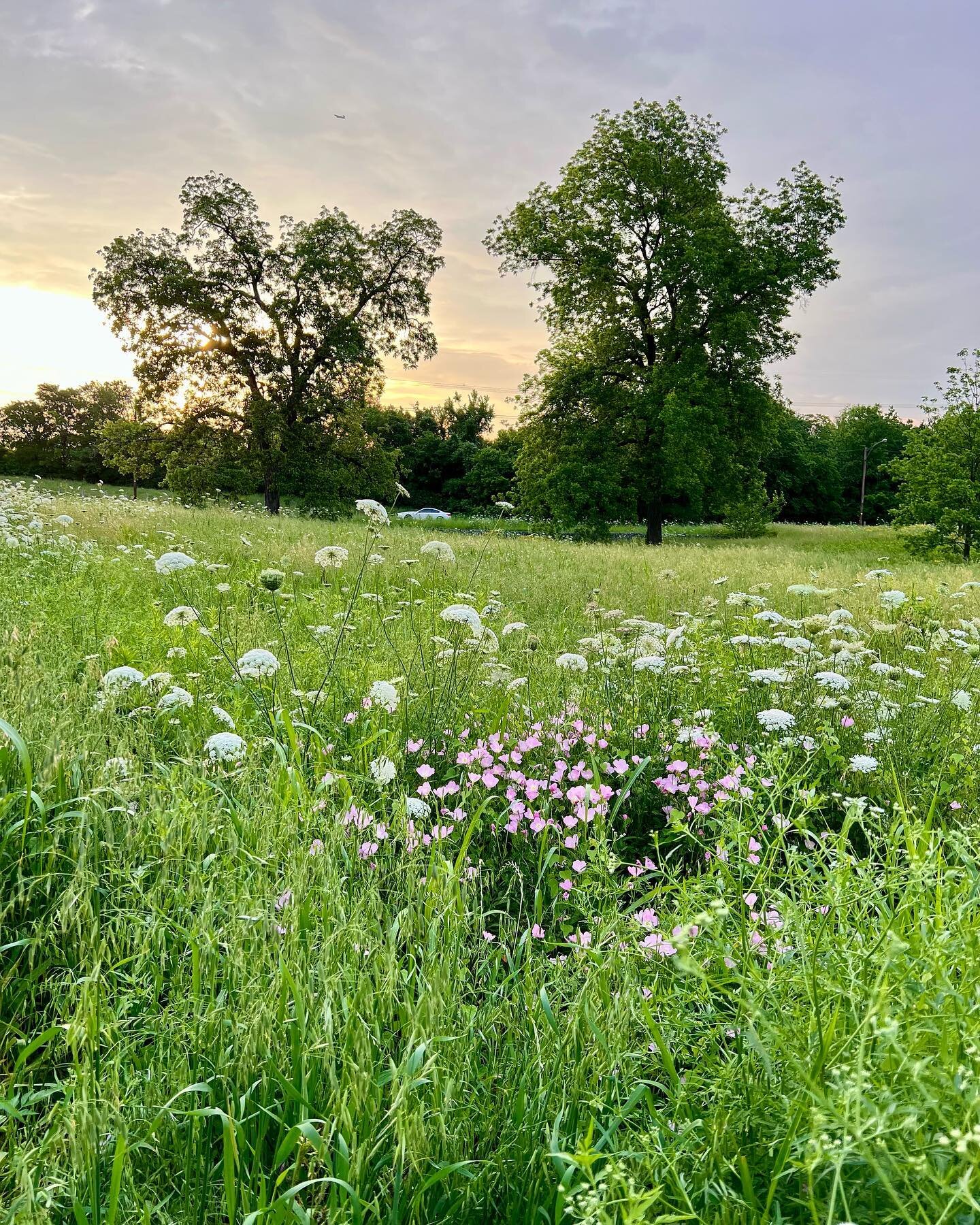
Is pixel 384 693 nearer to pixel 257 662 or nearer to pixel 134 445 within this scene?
pixel 257 662

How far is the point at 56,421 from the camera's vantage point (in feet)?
263

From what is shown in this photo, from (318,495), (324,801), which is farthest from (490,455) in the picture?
(324,801)

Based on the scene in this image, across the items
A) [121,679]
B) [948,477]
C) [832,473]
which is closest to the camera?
[121,679]

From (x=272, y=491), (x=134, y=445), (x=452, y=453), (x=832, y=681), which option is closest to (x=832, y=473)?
(x=452, y=453)

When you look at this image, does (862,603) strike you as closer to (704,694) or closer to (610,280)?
(704,694)

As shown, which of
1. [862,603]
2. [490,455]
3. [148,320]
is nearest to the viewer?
[862,603]

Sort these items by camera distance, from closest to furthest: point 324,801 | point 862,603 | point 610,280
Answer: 1. point 324,801
2. point 862,603
3. point 610,280

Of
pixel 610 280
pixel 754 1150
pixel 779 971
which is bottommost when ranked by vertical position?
pixel 754 1150

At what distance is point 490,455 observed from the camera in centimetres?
6400

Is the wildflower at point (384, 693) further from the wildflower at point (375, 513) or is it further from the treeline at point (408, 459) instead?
the treeline at point (408, 459)

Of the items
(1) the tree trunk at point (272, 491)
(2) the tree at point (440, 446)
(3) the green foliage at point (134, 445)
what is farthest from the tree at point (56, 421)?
(1) the tree trunk at point (272, 491)

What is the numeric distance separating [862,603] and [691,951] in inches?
274

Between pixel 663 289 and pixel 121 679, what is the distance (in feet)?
91.5

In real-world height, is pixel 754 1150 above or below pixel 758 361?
below
